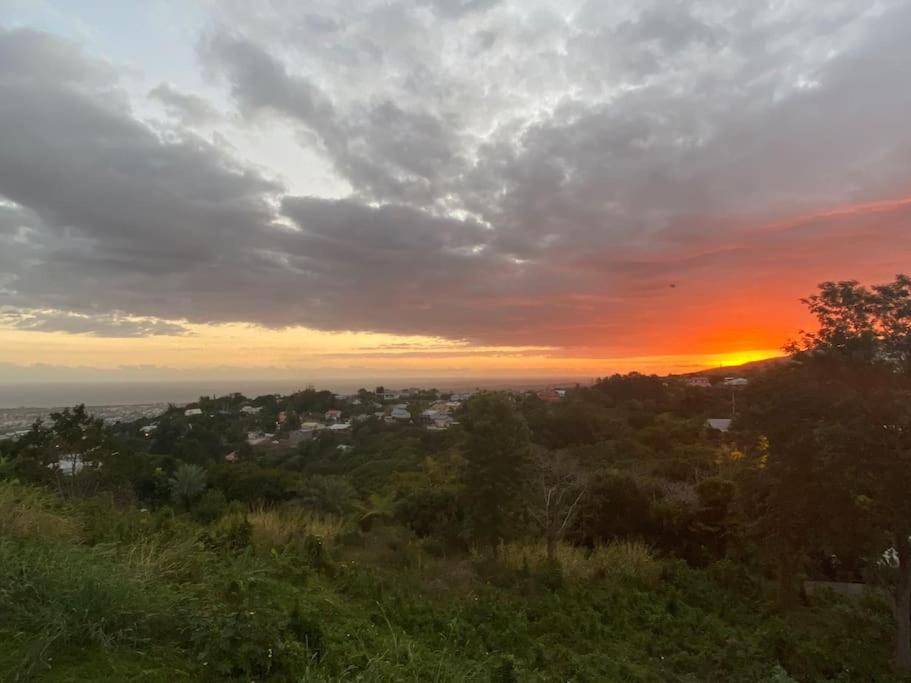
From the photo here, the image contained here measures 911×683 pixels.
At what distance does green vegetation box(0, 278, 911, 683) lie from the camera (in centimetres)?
361

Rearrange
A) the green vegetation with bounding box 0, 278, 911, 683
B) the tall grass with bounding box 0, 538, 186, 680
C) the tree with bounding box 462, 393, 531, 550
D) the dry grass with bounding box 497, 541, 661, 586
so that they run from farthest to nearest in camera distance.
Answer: the tree with bounding box 462, 393, 531, 550 < the dry grass with bounding box 497, 541, 661, 586 < the green vegetation with bounding box 0, 278, 911, 683 < the tall grass with bounding box 0, 538, 186, 680

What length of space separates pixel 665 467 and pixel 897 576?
34.3 feet

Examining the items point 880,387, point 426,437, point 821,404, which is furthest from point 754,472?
point 426,437

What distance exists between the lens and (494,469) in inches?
451

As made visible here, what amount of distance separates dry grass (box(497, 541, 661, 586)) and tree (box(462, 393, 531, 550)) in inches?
27.6

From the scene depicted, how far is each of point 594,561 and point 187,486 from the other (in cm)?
1240

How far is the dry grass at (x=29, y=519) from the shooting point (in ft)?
17.0

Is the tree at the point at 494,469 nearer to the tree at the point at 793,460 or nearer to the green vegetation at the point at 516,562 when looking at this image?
the green vegetation at the point at 516,562


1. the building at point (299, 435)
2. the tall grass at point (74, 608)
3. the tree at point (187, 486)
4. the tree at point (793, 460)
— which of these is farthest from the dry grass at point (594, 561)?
the building at point (299, 435)

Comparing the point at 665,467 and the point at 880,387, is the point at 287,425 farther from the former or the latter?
the point at 880,387

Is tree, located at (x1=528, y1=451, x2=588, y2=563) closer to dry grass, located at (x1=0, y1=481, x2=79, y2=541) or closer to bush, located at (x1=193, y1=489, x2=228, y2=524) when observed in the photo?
bush, located at (x1=193, y1=489, x2=228, y2=524)

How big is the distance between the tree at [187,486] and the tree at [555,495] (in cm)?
975

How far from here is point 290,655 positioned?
3.44m

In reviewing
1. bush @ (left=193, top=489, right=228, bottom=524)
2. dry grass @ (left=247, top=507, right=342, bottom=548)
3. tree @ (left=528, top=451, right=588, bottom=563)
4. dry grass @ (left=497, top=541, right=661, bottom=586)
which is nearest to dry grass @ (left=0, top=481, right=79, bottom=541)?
dry grass @ (left=247, top=507, right=342, bottom=548)
